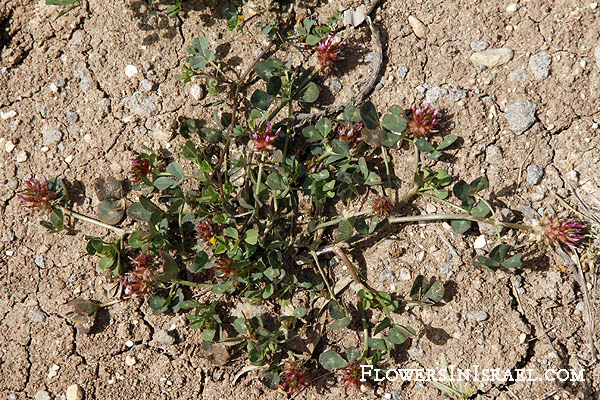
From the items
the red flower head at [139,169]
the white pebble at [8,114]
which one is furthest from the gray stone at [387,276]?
the white pebble at [8,114]

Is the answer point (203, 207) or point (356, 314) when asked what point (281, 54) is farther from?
point (356, 314)

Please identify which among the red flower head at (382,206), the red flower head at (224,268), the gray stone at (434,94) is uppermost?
the gray stone at (434,94)

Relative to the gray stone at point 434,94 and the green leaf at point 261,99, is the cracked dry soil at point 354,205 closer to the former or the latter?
the gray stone at point 434,94

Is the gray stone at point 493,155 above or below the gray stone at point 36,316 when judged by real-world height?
above

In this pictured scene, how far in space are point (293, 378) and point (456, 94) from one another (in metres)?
2.22

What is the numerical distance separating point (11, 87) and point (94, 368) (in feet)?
7.11

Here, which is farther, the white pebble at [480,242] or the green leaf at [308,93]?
the green leaf at [308,93]

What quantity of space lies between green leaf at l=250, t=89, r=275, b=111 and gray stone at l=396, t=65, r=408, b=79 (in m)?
0.93

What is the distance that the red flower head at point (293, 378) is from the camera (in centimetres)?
334

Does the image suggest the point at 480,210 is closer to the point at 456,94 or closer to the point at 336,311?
the point at 456,94

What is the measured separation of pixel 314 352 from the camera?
137 inches

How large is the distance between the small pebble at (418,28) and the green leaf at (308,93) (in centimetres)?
84

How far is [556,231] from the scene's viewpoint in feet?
10.4

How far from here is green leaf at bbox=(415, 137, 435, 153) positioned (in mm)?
3367
